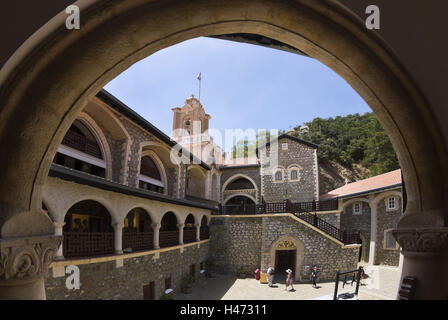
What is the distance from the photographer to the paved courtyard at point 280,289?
1143 centimetres

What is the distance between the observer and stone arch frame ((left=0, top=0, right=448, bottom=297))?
4.93ft

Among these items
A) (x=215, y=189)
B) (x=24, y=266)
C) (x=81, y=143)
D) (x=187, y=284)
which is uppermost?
(x=81, y=143)

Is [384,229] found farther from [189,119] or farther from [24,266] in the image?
[189,119]

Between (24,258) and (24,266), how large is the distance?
52 millimetres

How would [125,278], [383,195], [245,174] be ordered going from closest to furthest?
1. [125,278]
2. [383,195]
3. [245,174]

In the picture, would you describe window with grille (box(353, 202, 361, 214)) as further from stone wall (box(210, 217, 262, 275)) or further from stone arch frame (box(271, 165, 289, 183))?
stone wall (box(210, 217, 262, 275))

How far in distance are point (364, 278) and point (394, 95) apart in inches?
641

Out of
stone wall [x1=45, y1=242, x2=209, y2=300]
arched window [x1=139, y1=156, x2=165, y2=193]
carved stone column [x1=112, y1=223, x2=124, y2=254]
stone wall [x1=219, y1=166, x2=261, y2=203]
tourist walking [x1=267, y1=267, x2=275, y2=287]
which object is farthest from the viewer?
stone wall [x1=219, y1=166, x2=261, y2=203]

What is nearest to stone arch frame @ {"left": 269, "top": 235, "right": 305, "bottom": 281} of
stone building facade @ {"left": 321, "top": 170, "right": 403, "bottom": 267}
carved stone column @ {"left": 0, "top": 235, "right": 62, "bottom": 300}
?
stone building facade @ {"left": 321, "top": 170, "right": 403, "bottom": 267}

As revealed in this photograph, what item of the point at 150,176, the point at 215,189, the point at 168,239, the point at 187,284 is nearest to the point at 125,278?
the point at 168,239

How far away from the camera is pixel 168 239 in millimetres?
11773

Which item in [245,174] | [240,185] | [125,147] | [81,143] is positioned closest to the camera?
[81,143]

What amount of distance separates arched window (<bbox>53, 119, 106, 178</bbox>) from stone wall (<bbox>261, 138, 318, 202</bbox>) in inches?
634
